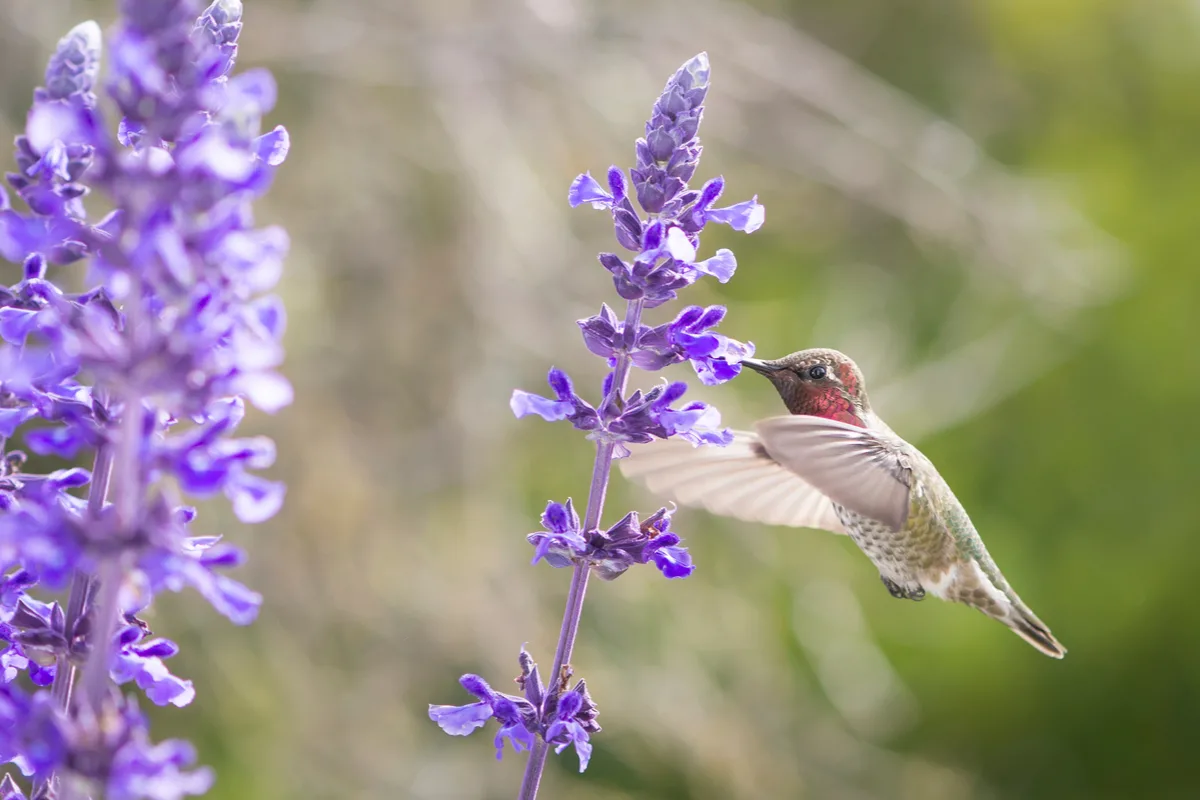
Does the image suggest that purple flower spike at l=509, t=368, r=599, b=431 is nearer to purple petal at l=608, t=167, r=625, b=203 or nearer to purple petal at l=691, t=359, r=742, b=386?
purple petal at l=691, t=359, r=742, b=386

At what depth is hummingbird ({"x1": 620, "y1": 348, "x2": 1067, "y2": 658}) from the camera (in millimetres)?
3395

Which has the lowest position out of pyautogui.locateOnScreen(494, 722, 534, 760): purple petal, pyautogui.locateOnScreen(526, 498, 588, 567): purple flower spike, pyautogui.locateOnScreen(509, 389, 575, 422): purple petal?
pyautogui.locateOnScreen(494, 722, 534, 760): purple petal

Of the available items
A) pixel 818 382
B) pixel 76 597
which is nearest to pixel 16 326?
pixel 76 597

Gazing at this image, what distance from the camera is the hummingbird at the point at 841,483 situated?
3395mm

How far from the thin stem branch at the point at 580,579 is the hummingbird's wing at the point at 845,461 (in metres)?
0.88

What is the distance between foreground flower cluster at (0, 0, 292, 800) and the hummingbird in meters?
1.75

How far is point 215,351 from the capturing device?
1.59 metres

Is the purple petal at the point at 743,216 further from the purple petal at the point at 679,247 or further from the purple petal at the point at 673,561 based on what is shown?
the purple petal at the point at 673,561

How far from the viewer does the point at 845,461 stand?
3.51 meters

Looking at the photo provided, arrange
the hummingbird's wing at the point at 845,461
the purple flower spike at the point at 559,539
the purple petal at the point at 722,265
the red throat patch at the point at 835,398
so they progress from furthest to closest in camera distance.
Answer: the red throat patch at the point at 835,398 → the hummingbird's wing at the point at 845,461 → the purple petal at the point at 722,265 → the purple flower spike at the point at 559,539

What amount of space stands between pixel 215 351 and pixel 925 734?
8.46 m

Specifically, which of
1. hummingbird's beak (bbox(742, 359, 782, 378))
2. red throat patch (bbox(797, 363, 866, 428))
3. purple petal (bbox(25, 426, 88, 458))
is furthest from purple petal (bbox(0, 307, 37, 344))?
red throat patch (bbox(797, 363, 866, 428))

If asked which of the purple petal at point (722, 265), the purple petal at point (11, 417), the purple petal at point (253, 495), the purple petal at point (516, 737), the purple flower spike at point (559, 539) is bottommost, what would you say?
the purple petal at point (516, 737)

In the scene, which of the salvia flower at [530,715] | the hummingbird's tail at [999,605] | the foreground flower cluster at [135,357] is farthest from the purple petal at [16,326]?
the hummingbird's tail at [999,605]
